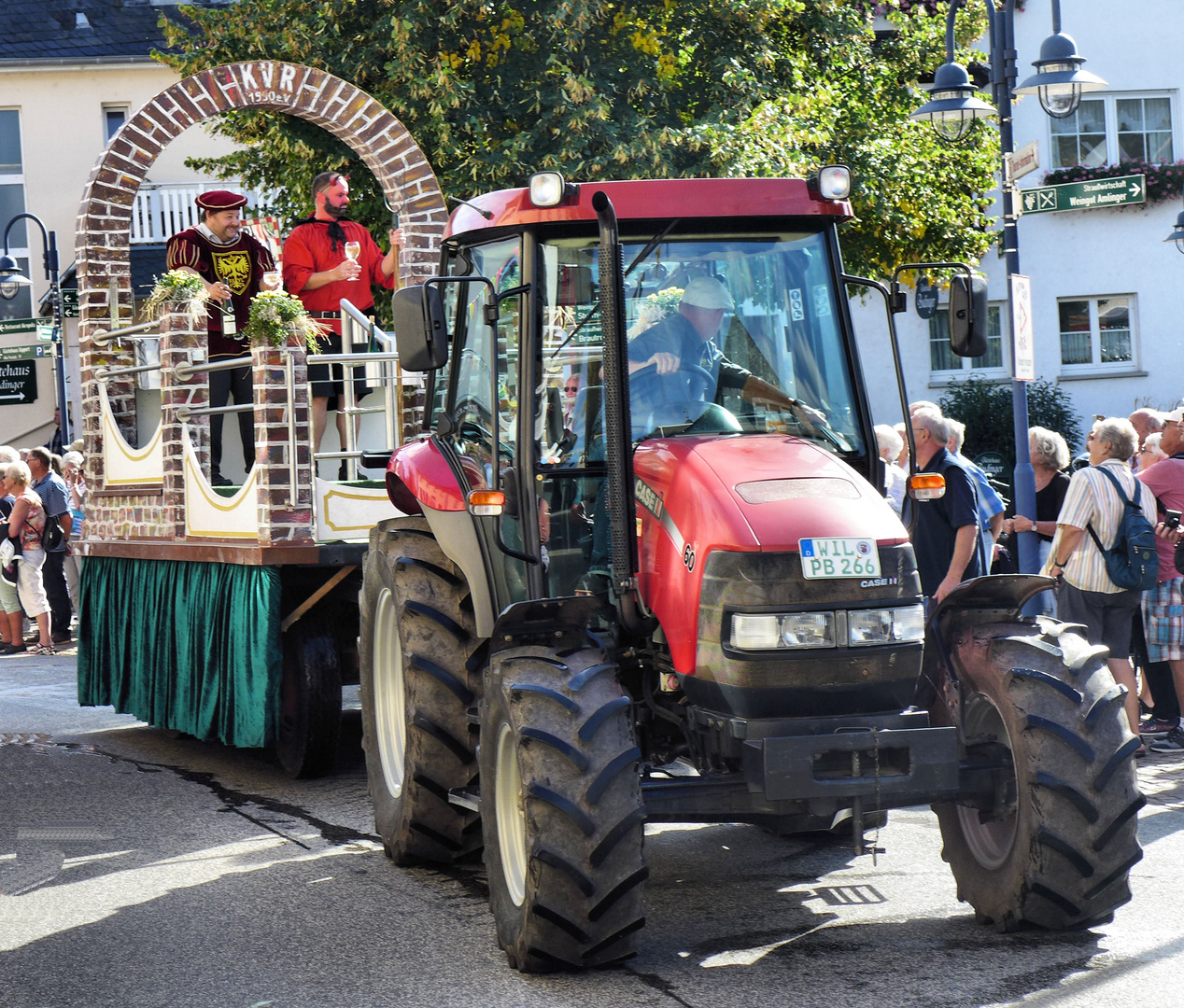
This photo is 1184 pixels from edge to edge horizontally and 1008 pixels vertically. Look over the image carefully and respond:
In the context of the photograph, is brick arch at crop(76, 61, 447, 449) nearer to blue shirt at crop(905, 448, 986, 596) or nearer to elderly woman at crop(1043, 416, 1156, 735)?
blue shirt at crop(905, 448, 986, 596)

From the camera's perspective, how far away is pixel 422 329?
552cm

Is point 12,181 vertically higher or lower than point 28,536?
higher

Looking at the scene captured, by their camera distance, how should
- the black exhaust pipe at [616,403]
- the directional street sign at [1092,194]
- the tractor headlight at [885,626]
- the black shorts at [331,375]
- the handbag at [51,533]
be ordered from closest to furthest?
the tractor headlight at [885,626], the black exhaust pipe at [616,403], the black shorts at [331,375], the directional street sign at [1092,194], the handbag at [51,533]

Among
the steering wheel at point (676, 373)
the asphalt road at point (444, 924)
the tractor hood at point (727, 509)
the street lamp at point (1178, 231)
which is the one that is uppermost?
the street lamp at point (1178, 231)

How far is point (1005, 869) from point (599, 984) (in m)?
1.29

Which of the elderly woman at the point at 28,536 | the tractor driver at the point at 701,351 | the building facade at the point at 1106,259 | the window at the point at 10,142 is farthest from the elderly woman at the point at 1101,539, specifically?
the window at the point at 10,142

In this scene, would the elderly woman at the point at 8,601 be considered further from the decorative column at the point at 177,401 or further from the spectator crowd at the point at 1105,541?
the spectator crowd at the point at 1105,541

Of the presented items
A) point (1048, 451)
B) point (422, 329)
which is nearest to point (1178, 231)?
point (1048, 451)

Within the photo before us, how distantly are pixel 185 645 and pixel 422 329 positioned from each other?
4038 mm

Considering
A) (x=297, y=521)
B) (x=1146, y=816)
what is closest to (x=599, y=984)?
(x=1146, y=816)

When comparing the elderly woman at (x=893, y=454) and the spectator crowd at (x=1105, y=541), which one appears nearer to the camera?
the spectator crowd at (x=1105, y=541)

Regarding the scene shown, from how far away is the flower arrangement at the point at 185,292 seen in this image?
29.4 ft

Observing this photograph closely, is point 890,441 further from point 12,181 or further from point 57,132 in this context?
point 12,181

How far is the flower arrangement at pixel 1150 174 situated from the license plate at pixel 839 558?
792 inches
